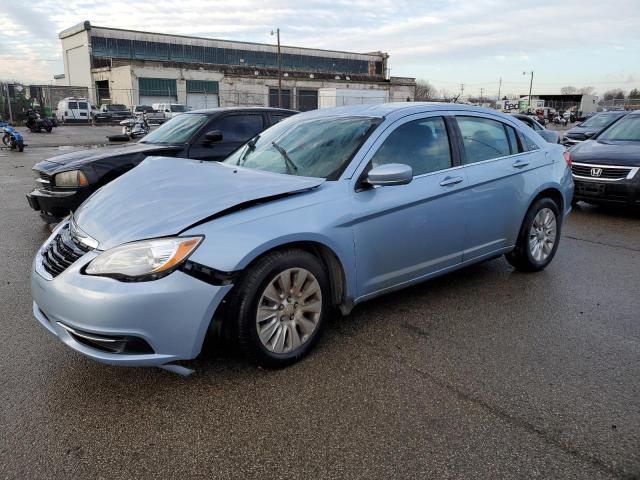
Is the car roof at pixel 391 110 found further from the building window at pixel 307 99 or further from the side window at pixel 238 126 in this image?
the building window at pixel 307 99

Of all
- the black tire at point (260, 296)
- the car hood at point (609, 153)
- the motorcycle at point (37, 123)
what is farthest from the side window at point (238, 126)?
the motorcycle at point (37, 123)

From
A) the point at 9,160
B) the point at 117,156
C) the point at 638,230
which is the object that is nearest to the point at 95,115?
the point at 9,160

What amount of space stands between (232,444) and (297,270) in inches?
41.8

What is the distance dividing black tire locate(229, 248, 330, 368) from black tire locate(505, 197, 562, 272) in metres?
2.48

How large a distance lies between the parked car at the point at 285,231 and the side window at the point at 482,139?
0.04ft

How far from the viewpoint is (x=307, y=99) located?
207 ft

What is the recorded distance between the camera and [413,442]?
97.3 inches

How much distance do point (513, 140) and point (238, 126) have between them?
3.83 metres

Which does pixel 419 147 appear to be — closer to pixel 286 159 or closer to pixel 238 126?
pixel 286 159

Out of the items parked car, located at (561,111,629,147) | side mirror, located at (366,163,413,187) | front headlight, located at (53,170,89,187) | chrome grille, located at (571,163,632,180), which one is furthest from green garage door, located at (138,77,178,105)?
side mirror, located at (366,163,413,187)

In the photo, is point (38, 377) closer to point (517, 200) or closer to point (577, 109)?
point (517, 200)

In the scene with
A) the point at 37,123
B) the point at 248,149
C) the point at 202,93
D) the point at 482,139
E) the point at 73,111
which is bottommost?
the point at 37,123

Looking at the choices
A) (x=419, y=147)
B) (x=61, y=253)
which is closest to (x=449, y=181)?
(x=419, y=147)

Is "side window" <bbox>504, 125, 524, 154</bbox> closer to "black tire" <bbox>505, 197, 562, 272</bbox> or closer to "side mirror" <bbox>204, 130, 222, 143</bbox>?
"black tire" <bbox>505, 197, 562, 272</bbox>
